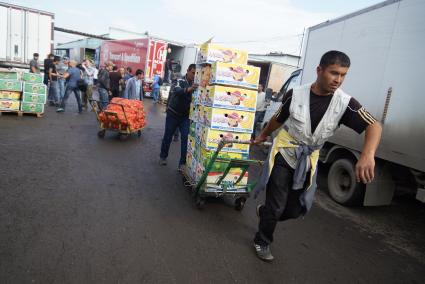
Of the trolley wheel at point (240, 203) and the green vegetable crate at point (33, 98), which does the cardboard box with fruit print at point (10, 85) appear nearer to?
the green vegetable crate at point (33, 98)

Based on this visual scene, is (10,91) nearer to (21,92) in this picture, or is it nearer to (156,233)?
(21,92)

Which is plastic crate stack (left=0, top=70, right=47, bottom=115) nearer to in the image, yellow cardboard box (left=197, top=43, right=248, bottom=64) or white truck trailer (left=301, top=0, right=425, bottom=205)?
yellow cardboard box (left=197, top=43, right=248, bottom=64)

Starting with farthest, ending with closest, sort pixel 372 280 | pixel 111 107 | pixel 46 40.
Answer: pixel 46 40
pixel 111 107
pixel 372 280

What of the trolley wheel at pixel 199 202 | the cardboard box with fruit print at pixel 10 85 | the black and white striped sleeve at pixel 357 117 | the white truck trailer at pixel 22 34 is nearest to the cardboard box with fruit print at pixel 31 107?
the cardboard box with fruit print at pixel 10 85

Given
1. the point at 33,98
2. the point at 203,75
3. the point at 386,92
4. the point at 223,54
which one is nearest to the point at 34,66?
the point at 33,98

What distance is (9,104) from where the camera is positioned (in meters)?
9.42

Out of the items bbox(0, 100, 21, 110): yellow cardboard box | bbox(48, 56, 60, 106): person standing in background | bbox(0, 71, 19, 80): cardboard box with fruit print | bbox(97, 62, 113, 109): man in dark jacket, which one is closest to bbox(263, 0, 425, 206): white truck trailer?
bbox(97, 62, 113, 109): man in dark jacket

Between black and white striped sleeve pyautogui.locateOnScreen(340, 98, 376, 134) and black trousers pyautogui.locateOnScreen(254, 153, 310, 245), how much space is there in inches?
26.4

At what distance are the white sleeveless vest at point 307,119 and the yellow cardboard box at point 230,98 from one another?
129 centimetres

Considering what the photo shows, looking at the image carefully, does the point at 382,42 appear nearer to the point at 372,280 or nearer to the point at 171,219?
the point at 372,280

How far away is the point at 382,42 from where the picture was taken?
5094 millimetres

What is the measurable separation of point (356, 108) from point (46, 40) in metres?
16.0

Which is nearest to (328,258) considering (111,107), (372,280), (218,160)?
(372,280)

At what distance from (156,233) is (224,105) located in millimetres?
1891
